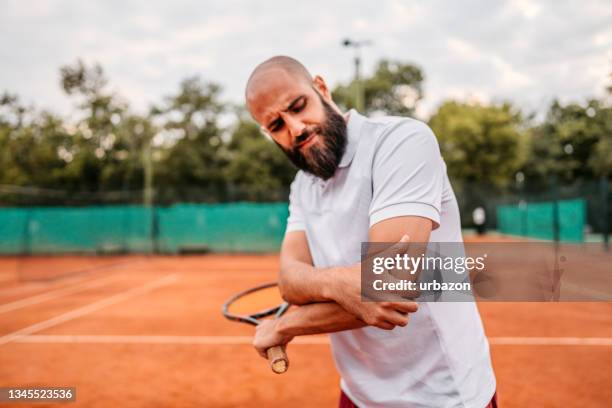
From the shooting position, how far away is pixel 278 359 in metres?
1.50

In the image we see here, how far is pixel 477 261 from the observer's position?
1.55 metres

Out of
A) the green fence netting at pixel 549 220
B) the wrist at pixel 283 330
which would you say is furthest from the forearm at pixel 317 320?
the green fence netting at pixel 549 220

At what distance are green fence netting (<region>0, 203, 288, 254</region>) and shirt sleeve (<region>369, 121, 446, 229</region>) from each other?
726 inches

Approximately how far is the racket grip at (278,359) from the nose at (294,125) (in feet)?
2.16

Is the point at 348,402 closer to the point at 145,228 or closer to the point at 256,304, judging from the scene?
the point at 256,304

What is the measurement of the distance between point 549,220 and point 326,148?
1753cm

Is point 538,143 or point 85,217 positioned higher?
point 538,143

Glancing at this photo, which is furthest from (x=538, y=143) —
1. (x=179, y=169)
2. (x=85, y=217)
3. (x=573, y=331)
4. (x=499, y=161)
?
(x=573, y=331)

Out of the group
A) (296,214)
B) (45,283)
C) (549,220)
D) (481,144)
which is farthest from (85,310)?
(481,144)

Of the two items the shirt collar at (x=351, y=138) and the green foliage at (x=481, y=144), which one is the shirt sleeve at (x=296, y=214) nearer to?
the shirt collar at (x=351, y=138)

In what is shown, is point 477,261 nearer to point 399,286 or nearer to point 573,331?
point 399,286

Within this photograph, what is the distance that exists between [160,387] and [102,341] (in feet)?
7.76

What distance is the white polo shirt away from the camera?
1.41 metres

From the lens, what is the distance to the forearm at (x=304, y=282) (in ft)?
4.68
